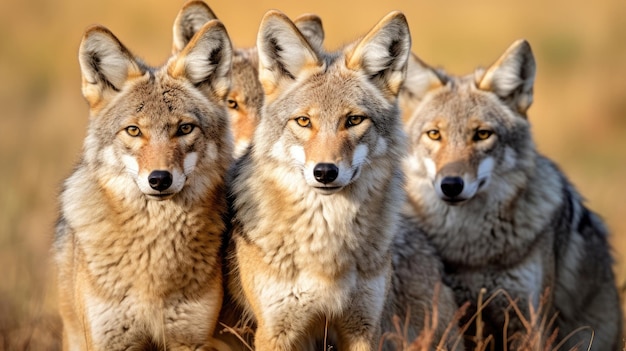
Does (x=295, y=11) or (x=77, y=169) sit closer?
(x=77, y=169)

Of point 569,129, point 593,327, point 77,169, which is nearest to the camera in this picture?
point 77,169

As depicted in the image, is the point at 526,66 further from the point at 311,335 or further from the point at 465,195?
the point at 311,335

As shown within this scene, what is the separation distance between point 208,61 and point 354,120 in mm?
1109

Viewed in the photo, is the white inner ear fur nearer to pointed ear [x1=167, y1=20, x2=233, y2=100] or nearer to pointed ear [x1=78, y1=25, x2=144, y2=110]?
pointed ear [x1=78, y1=25, x2=144, y2=110]

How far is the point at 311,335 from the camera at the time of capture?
610cm

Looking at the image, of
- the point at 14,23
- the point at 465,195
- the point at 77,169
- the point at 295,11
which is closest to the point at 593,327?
the point at 465,195

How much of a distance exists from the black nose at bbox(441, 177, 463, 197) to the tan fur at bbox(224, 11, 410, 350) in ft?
3.38

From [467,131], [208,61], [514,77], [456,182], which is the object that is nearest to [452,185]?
[456,182]

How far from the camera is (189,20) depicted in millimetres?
8000

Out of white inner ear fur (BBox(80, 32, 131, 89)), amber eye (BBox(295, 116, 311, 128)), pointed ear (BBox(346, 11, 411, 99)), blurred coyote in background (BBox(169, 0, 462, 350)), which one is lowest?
blurred coyote in background (BBox(169, 0, 462, 350))

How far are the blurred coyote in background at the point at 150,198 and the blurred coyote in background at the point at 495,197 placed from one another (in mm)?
2150

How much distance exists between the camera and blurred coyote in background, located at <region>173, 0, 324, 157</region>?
7.64 metres

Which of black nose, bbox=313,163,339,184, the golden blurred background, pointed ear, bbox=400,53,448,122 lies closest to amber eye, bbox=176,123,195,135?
black nose, bbox=313,163,339,184

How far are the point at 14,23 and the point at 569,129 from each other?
440 inches
